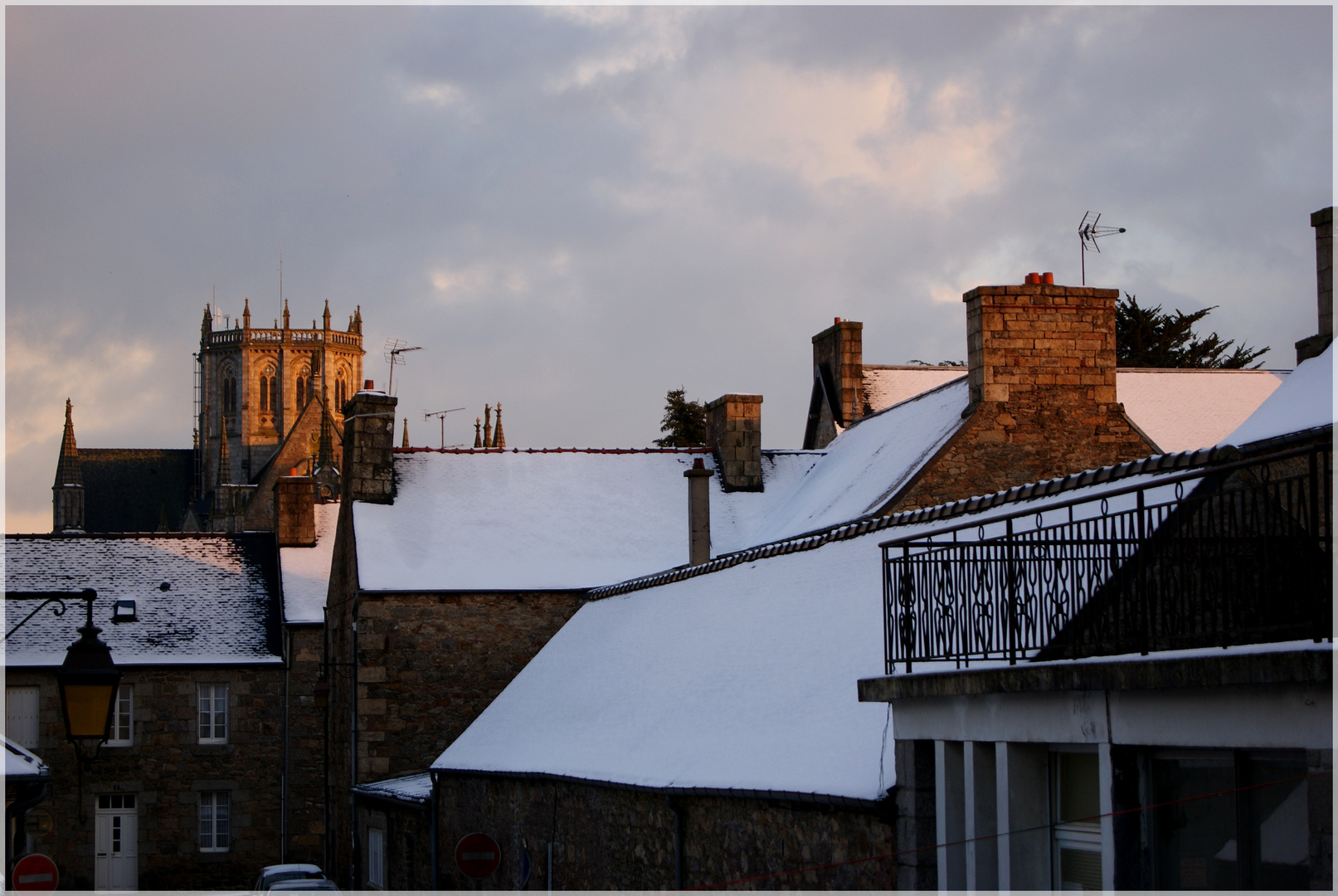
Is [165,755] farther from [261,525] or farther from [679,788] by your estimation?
[261,525]

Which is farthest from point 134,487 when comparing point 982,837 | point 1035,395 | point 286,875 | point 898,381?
point 982,837

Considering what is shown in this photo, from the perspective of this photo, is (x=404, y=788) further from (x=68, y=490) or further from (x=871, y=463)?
(x=68, y=490)

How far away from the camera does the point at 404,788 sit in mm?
24984

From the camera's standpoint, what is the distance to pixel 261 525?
76.9 meters

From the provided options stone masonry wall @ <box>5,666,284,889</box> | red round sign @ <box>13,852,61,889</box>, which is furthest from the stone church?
red round sign @ <box>13,852,61,889</box>

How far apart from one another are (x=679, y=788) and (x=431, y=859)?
9.13 m

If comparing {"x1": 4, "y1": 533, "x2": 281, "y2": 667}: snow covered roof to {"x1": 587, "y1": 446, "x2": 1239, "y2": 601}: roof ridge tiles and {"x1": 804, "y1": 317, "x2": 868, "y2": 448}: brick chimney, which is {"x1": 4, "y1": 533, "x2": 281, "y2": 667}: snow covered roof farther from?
{"x1": 587, "y1": 446, "x2": 1239, "y2": 601}: roof ridge tiles

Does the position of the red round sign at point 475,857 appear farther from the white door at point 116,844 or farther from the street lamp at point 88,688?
the white door at point 116,844

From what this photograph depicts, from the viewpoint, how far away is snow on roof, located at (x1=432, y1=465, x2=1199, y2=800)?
13414 mm

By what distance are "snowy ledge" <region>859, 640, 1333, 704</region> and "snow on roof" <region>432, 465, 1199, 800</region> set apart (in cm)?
96

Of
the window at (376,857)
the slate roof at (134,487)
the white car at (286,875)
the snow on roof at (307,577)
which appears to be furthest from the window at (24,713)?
the slate roof at (134,487)

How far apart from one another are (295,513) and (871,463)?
17.0 metres

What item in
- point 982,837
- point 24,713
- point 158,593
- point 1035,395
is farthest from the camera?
point 158,593

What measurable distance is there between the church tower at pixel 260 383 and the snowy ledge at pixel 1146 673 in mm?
122127
